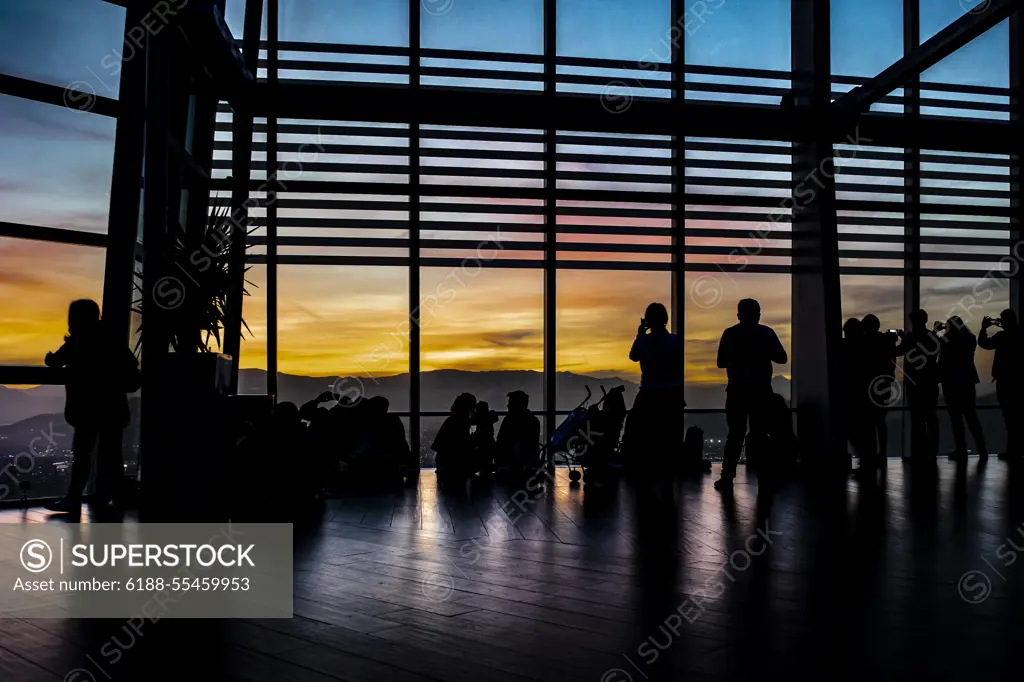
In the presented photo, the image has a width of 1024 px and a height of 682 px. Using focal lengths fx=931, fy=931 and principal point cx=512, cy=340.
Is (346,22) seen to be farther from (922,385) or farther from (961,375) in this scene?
(961,375)

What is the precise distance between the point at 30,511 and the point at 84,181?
2529mm

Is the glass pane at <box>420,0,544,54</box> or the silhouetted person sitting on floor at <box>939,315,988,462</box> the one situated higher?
the glass pane at <box>420,0,544,54</box>

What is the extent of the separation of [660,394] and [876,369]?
3425mm

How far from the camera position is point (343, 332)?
31.3 ft

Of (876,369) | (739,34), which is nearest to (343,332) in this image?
(876,369)

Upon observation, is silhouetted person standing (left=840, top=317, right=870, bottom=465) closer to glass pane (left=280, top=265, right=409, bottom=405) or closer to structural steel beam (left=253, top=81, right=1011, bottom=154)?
structural steel beam (left=253, top=81, right=1011, bottom=154)

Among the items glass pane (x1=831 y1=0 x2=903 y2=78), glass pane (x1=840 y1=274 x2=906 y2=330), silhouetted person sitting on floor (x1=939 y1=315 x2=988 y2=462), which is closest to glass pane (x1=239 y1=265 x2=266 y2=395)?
glass pane (x1=840 y1=274 x2=906 y2=330)

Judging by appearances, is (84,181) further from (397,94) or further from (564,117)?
(564,117)

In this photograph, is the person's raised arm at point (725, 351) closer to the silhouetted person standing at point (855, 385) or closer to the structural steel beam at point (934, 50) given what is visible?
the silhouetted person standing at point (855, 385)

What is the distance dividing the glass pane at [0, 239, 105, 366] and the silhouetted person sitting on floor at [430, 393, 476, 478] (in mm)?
3232

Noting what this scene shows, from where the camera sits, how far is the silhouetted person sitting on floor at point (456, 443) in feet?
28.3

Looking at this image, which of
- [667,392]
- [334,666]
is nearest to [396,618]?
[334,666]

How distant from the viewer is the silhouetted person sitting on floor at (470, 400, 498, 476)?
29.1 feet

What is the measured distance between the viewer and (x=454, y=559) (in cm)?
446
